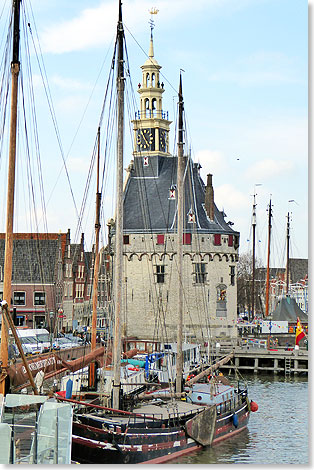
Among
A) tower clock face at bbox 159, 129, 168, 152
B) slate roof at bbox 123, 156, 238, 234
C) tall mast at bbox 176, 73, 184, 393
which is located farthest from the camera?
tower clock face at bbox 159, 129, 168, 152

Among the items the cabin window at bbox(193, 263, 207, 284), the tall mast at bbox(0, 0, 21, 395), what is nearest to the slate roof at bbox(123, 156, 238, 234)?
the cabin window at bbox(193, 263, 207, 284)

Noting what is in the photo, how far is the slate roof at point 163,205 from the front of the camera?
6097cm

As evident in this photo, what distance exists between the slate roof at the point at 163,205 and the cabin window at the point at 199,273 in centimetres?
302

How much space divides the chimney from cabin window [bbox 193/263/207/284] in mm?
4578

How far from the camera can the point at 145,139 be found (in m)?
72.0

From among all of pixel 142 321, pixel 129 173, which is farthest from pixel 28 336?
pixel 129 173

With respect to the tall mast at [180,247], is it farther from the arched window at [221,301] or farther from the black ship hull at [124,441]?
the arched window at [221,301]

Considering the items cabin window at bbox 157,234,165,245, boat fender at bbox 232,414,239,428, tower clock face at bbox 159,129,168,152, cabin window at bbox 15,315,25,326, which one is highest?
tower clock face at bbox 159,129,168,152

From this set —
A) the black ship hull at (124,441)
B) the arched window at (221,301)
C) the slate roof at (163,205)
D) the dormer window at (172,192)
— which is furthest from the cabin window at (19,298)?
the black ship hull at (124,441)

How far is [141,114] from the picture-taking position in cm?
7406

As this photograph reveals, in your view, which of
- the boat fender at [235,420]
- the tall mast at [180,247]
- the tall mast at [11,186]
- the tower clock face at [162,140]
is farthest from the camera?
the tower clock face at [162,140]

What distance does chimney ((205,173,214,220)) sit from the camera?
61812mm

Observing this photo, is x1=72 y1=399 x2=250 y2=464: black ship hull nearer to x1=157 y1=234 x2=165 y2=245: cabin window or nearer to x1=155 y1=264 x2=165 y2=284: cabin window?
x1=155 y1=264 x2=165 y2=284: cabin window

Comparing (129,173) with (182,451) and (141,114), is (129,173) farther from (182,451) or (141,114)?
(182,451)
